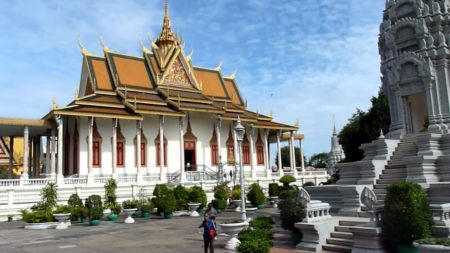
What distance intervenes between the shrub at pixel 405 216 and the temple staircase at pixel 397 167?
8.98ft

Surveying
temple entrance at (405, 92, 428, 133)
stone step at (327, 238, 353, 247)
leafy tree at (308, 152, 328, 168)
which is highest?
leafy tree at (308, 152, 328, 168)

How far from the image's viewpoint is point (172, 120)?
2973 centimetres

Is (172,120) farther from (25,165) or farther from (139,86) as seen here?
(25,165)

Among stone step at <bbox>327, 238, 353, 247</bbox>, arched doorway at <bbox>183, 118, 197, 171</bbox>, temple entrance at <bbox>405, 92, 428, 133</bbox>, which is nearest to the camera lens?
stone step at <bbox>327, 238, 353, 247</bbox>

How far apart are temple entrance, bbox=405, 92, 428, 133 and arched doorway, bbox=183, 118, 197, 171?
1828 cm

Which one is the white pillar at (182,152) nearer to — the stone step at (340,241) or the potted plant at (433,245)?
the stone step at (340,241)

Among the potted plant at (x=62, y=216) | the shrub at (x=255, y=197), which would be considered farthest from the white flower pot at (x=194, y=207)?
the potted plant at (x=62, y=216)

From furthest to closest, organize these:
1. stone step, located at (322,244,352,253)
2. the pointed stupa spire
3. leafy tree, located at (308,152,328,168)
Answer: leafy tree, located at (308,152,328,168) → the pointed stupa spire → stone step, located at (322,244,352,253)

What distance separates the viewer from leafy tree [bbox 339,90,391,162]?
21688 mm

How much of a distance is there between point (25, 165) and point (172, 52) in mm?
14227

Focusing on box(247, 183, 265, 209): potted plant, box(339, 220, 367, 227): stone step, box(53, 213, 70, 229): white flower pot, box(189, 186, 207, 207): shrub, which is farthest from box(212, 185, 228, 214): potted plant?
box(339, 220, 367, 227): stone step

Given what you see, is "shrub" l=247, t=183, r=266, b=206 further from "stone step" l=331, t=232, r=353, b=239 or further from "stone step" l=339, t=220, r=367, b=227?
"stone step" l=331, t=232, r=353, b=239

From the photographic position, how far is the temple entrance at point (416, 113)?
538 inches

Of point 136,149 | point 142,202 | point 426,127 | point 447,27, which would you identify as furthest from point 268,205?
point 447,27
